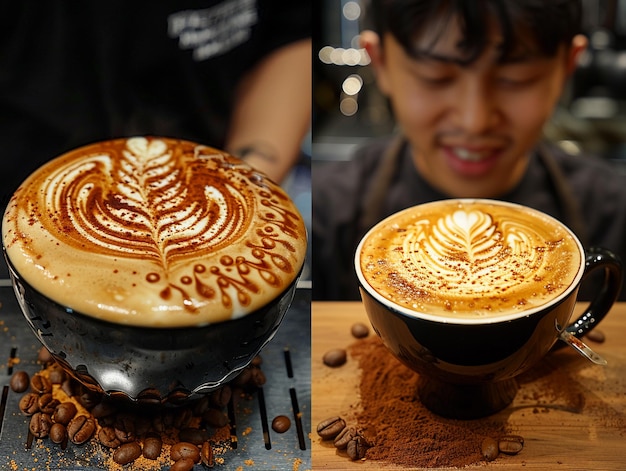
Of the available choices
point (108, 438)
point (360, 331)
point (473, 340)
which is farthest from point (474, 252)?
point (108, 438)

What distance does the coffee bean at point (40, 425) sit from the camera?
37.3 inches

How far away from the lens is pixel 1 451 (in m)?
0.92

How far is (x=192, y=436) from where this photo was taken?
37.6 inches

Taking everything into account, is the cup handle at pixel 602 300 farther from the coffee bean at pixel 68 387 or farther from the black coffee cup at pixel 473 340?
the coffee bean at pixel 68 387

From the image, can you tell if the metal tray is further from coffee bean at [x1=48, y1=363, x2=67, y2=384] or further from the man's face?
the man's face

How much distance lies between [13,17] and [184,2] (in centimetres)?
30

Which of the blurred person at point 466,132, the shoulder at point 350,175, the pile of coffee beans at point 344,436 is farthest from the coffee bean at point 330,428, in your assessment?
the shoulder at point 350,175

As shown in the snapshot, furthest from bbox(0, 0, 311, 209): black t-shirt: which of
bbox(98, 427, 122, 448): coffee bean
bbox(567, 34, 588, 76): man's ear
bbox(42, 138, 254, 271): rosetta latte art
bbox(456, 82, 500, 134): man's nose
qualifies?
bbox(98, 427, 122, 448): coffee bean

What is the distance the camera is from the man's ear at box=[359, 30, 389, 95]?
168 cm

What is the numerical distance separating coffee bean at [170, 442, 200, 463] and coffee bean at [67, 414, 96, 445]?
104 mm

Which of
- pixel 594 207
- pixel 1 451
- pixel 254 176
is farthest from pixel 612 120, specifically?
pixel 1 451

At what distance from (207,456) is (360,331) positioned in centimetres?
33

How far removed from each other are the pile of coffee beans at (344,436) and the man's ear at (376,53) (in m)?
0.94

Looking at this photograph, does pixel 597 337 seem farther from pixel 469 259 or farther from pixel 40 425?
pixel 40 425
